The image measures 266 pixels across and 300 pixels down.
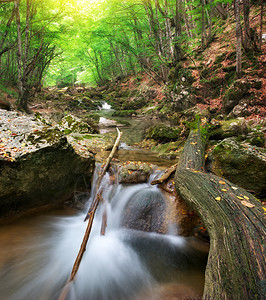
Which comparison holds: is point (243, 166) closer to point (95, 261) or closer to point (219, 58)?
point (95, 261)

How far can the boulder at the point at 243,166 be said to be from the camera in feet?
11.2

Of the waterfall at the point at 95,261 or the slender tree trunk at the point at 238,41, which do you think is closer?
the waterfall at the point at 95,261

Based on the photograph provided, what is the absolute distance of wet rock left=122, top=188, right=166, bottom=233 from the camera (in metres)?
3.54

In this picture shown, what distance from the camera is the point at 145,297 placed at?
7.75 ft

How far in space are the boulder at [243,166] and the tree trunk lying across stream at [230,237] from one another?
39.2 inches

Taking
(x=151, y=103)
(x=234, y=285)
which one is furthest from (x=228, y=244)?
(x=151, y=103)

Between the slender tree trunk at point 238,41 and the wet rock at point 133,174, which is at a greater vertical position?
the slender tree trunk at point 238,41

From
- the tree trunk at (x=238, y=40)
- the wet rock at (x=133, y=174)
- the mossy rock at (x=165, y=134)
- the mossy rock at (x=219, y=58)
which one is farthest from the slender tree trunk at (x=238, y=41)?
the wet rock at (x=133, y=174)

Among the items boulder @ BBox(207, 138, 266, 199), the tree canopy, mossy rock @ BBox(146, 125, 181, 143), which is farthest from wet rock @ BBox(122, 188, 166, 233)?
the tree canopy

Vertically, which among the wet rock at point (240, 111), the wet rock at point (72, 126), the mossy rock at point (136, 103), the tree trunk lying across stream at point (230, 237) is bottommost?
the tree trunk lying across stream at point (230, 237)

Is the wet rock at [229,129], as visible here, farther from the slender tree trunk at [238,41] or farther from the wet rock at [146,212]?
the slender tree trunk at [238,41]

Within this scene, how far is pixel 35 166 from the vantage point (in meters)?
3.59

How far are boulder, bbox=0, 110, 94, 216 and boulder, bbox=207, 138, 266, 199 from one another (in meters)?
3.36

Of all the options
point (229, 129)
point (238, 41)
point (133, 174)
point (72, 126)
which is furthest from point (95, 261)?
point (238, 41)
